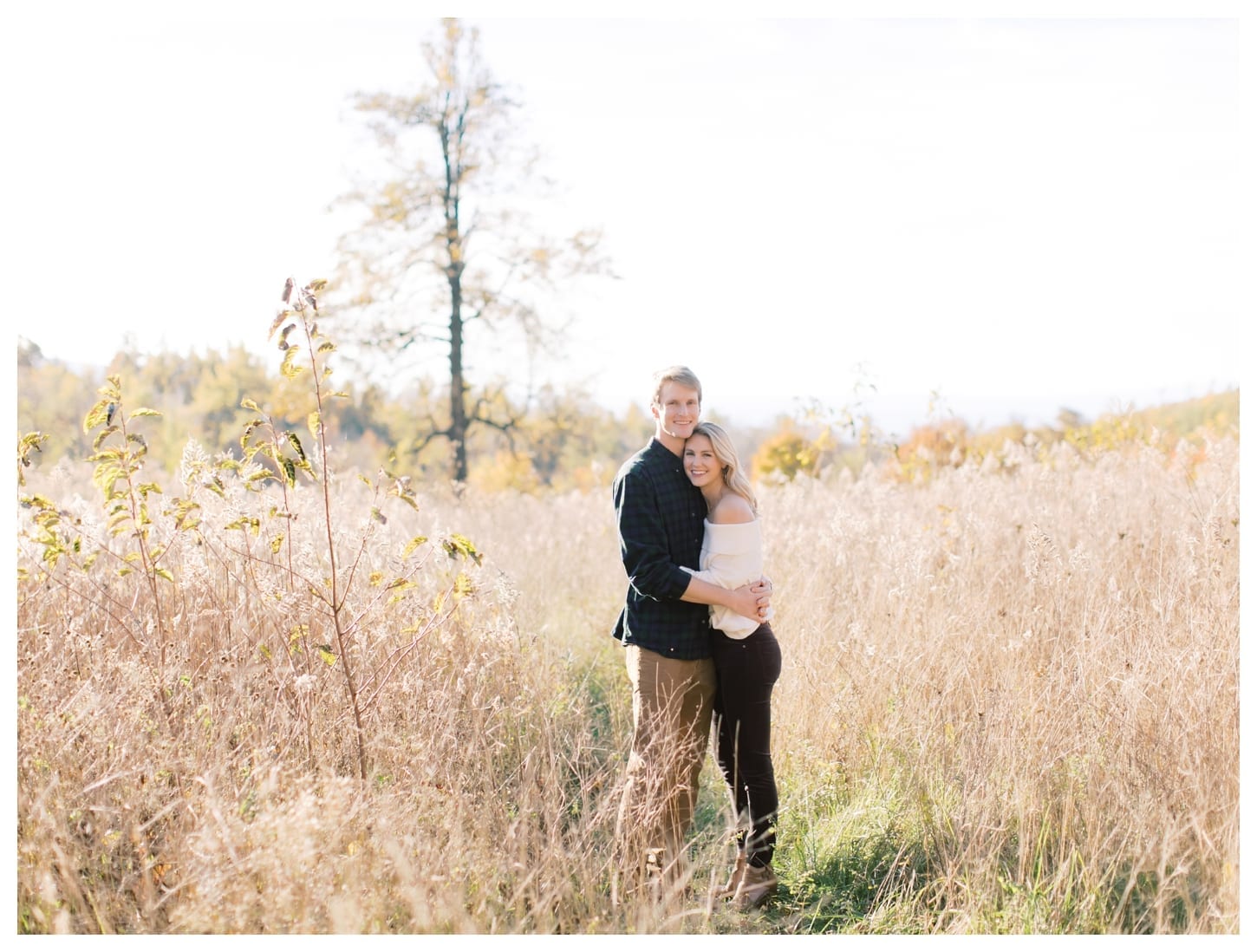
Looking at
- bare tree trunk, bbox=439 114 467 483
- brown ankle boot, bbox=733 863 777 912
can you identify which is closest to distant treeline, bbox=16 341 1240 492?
bare tree trunk, bbox=439 114 467 483

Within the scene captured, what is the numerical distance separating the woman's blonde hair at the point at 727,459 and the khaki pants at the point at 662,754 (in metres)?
0.64

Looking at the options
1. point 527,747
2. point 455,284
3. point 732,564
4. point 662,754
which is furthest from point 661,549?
point 455,284

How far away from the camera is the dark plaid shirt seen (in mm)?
3225

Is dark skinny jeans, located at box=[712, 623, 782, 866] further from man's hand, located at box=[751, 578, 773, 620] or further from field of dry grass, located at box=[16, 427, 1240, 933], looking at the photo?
field of dry grass, located at box=[16, 427, 1240, 933]

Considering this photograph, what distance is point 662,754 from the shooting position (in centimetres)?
321

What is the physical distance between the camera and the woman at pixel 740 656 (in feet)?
11.0

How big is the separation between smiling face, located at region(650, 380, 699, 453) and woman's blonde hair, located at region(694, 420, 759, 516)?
0.05 metres

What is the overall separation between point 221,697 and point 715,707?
190cm

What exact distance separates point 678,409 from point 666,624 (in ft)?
2.53

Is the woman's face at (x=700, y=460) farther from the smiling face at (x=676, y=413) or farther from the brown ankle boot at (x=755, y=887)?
the brown ankle boot at (x=755, y=887)

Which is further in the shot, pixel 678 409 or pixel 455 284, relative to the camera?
pixel 455 284

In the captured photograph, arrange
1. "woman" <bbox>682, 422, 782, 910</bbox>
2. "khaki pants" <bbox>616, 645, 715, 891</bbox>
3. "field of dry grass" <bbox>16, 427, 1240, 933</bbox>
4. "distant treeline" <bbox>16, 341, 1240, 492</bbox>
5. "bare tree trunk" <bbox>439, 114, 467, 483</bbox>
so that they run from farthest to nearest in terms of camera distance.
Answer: "bare tree trunk" <bbox>439, 114, 467, 483</bbox>, "distant treeline" <bbox>16, 341, 1240, 492</bbox>, "woman" <bbox>682, 422, 782, 910</bbox>, "khaki pants" <bbox>616, 645, 715, 891</bbox>, "field of dry grass" <bbox>16, 427, 1240, 933</bbox>

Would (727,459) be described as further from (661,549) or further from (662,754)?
(662,754)
